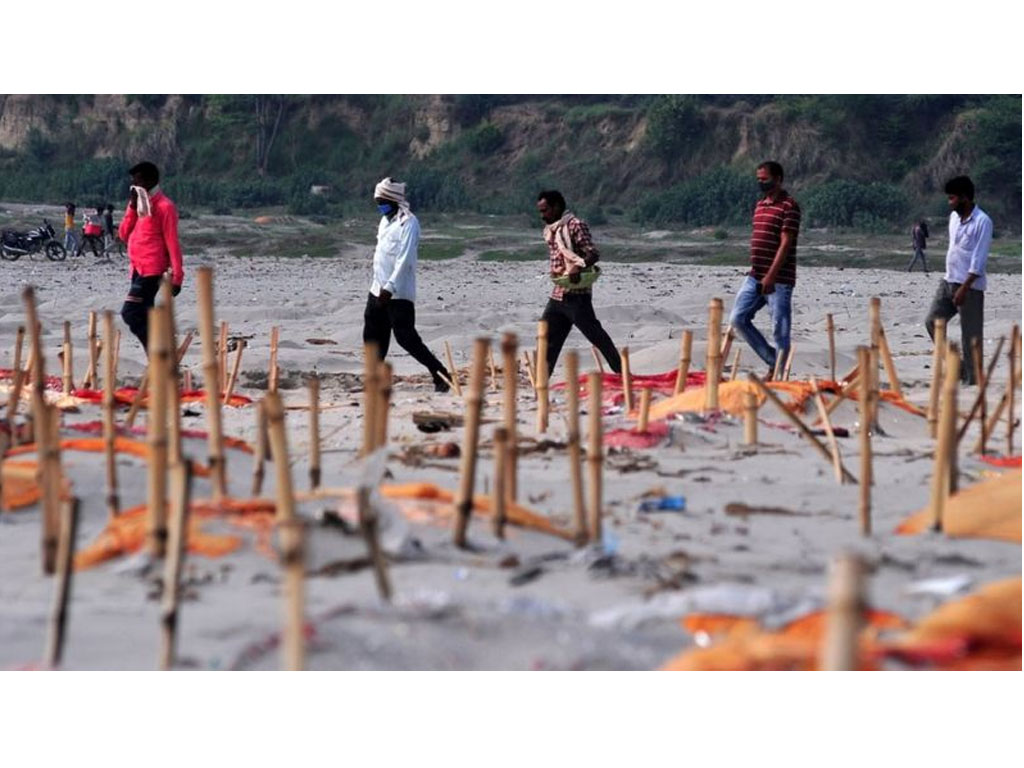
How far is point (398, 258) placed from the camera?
7949 millimetres

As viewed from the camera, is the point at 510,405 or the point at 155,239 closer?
the point at 510,405

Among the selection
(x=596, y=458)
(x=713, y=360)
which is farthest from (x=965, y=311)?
(x=596, y=458)

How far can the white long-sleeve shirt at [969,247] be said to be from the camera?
8.10 m

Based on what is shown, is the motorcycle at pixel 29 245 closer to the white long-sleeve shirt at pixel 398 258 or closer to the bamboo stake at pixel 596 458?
the white long-sleeve shirt at pixel 398 258

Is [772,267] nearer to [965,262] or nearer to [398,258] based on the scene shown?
[965,262]

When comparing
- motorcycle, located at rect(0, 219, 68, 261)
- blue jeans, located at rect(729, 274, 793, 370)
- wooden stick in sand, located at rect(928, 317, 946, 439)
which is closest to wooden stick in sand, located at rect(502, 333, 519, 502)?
wooden stick in sand, located at rect(928, 317, 946, 439)

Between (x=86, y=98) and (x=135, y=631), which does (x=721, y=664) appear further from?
(x=86, y=98)

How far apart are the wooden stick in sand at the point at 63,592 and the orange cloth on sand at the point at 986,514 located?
7.46ft

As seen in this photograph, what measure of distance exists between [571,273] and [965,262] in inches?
77.6

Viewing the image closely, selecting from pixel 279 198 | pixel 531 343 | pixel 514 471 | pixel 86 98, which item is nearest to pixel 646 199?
pixel 279 198

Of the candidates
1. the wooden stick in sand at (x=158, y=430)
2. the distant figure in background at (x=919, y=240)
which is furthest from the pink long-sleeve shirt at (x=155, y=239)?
the distant figure in background at (x=919, y=240)

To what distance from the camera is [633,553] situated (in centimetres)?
423

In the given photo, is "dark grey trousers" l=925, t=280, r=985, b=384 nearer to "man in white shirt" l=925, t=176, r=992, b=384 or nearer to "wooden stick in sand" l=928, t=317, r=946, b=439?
"man in white shirt" l=925, t=176, r=992, b=384

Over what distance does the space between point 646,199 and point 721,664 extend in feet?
101
